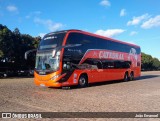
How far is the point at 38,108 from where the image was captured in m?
9.28

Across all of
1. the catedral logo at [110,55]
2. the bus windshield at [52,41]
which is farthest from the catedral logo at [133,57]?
the bus windshield at [52,41]

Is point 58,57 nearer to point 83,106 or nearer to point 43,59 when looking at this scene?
point 43,59

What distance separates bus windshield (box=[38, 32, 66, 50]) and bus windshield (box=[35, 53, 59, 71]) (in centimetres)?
60

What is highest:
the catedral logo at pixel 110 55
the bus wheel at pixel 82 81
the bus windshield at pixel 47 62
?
the catedral logo at pixel 110 55

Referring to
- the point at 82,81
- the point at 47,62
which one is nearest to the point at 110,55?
the point at 82,81

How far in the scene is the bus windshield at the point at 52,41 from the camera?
1592cm

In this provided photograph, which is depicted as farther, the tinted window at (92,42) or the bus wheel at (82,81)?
the bus wheel at (82,81)

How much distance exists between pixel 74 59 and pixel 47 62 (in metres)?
1.89

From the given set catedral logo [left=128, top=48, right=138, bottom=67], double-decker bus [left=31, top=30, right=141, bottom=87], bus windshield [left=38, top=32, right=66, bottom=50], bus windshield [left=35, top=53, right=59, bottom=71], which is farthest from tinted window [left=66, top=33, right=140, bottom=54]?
catedral logo [left=128, top=48, right=138, bottom=67]

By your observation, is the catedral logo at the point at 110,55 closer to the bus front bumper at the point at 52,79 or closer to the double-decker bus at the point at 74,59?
the double-decker bus at the point at 74,59

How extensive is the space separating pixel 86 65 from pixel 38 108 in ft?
29.9

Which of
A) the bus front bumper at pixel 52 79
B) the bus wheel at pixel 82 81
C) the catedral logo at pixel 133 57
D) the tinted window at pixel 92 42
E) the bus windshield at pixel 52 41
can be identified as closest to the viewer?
the bus front bumper at pixel 52 79

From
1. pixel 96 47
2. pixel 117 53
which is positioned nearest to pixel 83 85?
pixel 96 47

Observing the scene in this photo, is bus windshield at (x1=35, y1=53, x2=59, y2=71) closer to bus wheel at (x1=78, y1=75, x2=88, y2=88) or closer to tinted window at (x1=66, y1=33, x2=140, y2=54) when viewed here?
tinted window at (x1=66, y1=33, x2=140, y2=54)
